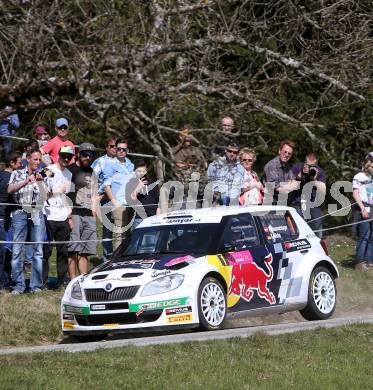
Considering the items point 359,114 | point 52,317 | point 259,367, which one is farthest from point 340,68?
point 359,114

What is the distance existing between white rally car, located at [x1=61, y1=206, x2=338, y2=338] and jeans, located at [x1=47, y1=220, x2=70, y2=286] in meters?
1.32

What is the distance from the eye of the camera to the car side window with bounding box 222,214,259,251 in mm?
14312

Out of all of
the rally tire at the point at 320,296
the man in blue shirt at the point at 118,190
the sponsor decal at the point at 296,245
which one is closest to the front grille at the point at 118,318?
the man in blue shirt at the point at 118,190

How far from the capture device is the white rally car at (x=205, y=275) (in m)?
13.1

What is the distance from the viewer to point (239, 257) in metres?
14.2

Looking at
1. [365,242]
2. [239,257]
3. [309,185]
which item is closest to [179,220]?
[239,257]

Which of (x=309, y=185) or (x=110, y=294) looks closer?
(x=110, y=294)

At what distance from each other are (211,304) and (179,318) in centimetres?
61

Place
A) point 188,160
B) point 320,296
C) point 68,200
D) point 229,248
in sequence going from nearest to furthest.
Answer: point 188,160 < point 229,248 < point 320,296 < point 68,200

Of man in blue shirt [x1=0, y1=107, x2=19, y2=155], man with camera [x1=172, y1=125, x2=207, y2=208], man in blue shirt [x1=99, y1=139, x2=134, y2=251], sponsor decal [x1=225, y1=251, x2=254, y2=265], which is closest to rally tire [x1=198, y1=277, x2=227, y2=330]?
sponsor decal [x1=225, y1=251, x2=254, y2=265]

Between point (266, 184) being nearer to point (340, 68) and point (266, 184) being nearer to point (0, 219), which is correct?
point (0, 219)

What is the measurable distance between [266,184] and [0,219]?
541 cm

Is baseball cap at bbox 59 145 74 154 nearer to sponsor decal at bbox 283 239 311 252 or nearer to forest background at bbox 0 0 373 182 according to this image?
sponsor decal at bbox 283 239 311 252

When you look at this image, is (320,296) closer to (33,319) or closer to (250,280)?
(250,280)
